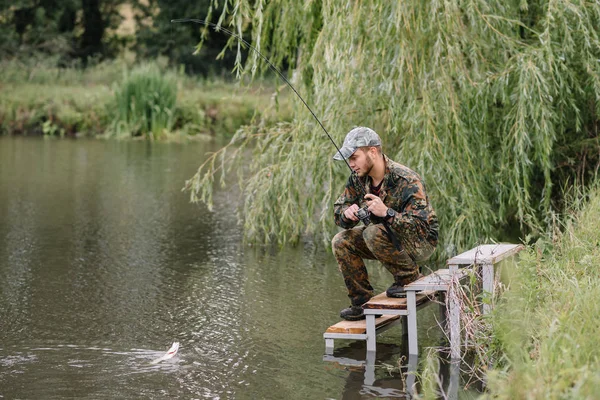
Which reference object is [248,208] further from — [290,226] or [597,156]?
[597,156]

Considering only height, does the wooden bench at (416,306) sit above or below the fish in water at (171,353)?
above

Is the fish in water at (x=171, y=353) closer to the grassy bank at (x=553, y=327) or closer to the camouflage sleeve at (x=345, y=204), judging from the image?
the camouflage sleeve at (x=345, y=204)

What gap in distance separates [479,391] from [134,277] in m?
3.92

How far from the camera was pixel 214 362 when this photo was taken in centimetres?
557

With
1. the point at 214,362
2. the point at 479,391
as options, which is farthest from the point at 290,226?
the point at 479,391

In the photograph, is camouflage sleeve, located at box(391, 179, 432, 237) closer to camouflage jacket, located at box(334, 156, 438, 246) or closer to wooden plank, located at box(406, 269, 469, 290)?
camouflage jacket, located at box(334, 156, 438, 246)

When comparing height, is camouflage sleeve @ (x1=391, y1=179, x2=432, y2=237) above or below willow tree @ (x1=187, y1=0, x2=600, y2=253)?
below

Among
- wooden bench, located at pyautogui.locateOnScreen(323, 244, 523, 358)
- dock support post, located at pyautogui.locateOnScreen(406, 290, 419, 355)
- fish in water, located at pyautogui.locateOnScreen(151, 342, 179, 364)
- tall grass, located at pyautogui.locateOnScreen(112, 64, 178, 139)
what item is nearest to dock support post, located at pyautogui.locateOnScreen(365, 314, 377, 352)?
wooden bench, located at pyautogui.locateOnScreen(323, 244, 523, 358)

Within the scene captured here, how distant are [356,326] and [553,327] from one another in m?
1.74

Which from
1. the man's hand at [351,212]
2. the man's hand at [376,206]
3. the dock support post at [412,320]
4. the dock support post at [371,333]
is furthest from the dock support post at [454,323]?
the man's hand at [351,212]

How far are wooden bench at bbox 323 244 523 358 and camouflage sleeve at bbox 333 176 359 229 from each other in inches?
18.8

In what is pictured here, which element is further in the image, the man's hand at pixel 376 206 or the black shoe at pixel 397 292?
the black shoe at pixel 397 292

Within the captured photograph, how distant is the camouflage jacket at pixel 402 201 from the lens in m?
5.74

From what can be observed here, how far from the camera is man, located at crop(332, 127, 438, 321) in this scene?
5738mm
